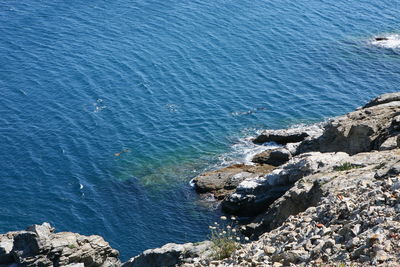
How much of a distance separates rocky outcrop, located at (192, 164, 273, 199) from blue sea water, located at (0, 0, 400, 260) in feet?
5.13

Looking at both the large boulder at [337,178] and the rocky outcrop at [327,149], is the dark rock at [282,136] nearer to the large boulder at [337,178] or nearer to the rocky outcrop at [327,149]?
the rocky outcrop at [327,149]

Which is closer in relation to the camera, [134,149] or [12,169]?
[12,169]

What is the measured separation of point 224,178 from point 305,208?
29156 mm

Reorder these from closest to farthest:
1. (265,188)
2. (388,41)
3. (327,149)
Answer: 1. (327,149)
2. (265,188)
3. (388,41)

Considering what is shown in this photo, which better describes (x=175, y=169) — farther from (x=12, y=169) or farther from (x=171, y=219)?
(x=12, y=169)

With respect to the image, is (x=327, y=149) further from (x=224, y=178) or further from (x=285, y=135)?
(x=285, y=135)

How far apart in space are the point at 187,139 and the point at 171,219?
16.6m

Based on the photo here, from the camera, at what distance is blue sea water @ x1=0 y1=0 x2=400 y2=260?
63438 mm

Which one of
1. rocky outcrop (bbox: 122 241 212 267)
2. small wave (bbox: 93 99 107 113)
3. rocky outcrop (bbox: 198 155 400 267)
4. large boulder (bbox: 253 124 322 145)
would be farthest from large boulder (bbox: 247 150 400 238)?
small wave (bbox: 93 99 107 113)

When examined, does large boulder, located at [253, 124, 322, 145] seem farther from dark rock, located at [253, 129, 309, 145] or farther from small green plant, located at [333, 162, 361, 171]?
small green plant, located at [333, 162, 361, 171]

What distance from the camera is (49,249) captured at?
48938 millimetres

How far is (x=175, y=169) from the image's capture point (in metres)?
70.4

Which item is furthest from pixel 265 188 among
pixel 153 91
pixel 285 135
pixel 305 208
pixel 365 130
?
pixel 153 91

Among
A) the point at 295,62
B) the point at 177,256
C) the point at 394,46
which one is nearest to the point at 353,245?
the point at 177,256
